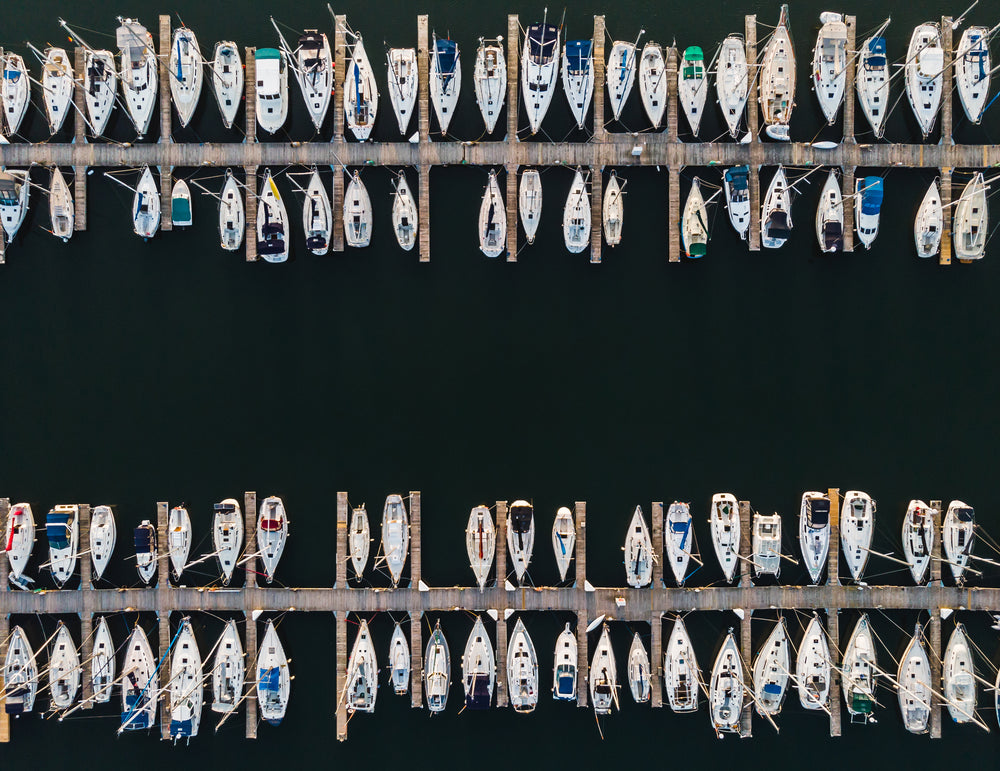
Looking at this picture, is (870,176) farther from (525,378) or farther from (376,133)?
(376,133)

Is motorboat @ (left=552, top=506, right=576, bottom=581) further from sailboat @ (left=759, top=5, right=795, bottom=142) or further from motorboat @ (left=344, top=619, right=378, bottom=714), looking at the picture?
sailboat @ (left=759, top=5, right=795, bottom=142)

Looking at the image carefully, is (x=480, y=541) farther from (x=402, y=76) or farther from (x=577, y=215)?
(x=402, y=76)

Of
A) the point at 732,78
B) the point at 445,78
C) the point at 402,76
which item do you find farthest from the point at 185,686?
the point at 732,78

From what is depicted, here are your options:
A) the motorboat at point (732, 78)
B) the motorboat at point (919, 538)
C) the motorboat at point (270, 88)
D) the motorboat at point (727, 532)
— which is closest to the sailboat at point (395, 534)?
the motorboat at point (727, 532)

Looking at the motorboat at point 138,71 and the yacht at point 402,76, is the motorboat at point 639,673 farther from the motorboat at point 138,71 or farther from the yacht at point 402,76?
the motorboat at point 138,71

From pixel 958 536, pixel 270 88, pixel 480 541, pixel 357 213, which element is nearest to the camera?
pixel 270 88
